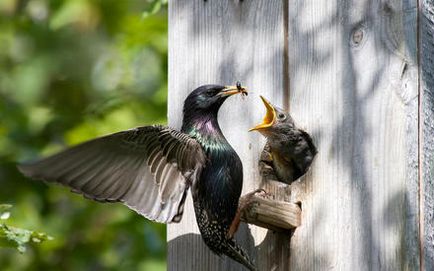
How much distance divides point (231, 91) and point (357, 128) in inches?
18.0

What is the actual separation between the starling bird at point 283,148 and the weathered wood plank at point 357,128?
0.17ft

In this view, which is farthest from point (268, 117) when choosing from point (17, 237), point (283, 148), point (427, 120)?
point (17, 237)

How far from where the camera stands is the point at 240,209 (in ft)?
11.4

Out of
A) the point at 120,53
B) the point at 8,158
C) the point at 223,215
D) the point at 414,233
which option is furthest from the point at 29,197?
the point at 414,233

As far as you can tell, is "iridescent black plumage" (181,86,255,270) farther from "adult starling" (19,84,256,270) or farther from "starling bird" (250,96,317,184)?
"starling bird" (250,96,317,184)

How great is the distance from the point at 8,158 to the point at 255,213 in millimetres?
2718

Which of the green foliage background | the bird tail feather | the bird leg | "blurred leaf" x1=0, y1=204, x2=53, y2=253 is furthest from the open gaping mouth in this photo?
the green foliage background

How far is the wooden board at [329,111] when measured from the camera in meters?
3.24

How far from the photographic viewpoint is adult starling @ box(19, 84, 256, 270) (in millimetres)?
3438

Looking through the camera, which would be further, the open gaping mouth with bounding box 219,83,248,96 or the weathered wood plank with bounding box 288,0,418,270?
the open gaping mouth with bounding box 219,83,248,96

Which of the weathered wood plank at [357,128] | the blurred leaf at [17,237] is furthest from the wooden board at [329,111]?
the blurred leaf at [17,237]

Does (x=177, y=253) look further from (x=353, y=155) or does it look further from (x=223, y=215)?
(x=353, y=155)

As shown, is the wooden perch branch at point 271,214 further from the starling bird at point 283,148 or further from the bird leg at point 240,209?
the starling bird at point 283,148

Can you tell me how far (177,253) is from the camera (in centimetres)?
383
